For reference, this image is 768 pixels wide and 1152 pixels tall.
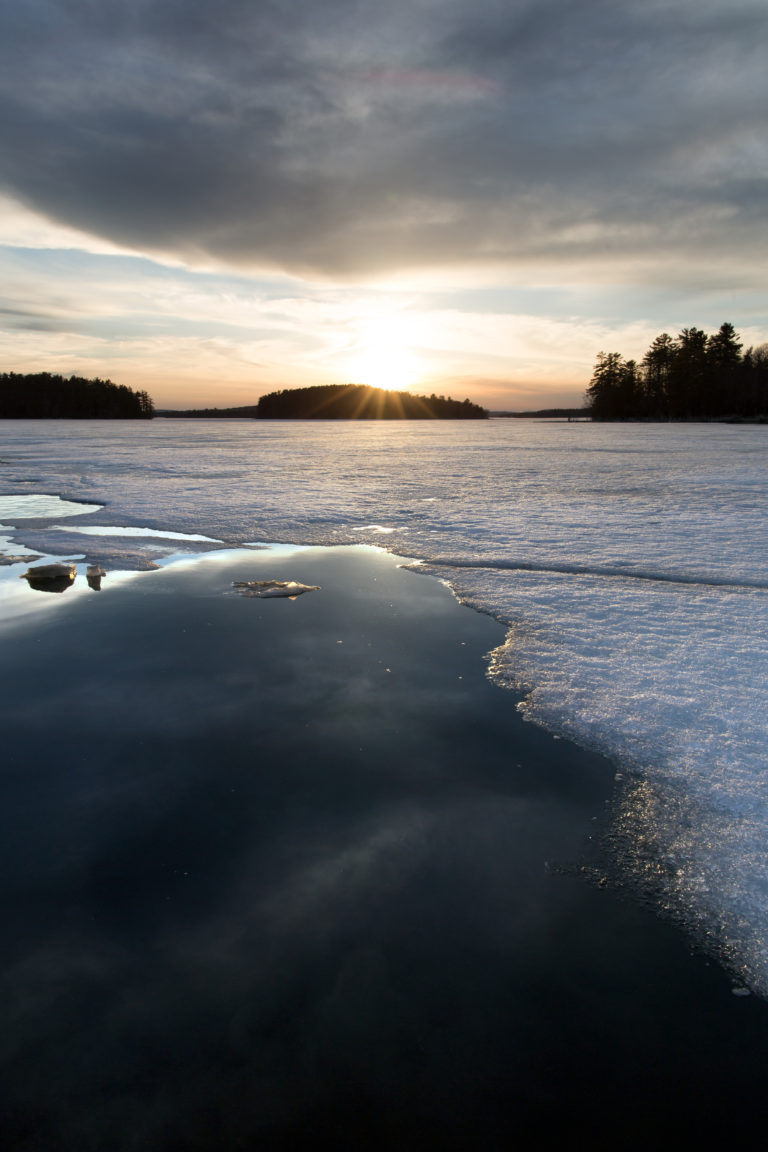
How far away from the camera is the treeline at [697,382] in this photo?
6650 cm

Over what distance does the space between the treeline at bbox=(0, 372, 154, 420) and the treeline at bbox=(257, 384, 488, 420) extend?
40.1 metres

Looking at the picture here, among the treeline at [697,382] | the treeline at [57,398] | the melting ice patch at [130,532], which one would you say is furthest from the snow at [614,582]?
the treeline at [57,398]

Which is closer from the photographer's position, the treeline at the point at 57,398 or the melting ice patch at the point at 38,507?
the melting ice patch at the point at 38,507

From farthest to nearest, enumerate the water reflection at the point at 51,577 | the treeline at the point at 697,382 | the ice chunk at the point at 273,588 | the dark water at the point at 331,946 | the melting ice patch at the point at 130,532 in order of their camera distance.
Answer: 1. the treeline at the point at 697,382
2. the melting ice patch at the point at 130,532
3. the water reflection at the point at 51,577
4. the ice chunk at the point at 273,588
5. the dark water at the point at 331,946

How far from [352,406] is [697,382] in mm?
102869

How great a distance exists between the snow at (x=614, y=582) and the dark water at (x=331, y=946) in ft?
1.05

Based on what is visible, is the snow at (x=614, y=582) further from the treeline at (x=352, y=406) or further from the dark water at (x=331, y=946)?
the treeline at (x=352, y=406)

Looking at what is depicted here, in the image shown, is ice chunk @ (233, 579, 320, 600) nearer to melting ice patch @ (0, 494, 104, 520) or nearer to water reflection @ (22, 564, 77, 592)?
water reflection @ (22, 564, 77, 592)

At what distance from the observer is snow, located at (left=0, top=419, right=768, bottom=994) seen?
2648mm

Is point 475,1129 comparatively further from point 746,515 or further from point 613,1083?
point 746,515

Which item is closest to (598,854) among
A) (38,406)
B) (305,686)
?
(305,686)

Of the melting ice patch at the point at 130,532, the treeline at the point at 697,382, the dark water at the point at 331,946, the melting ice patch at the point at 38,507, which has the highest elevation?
the treeline at the point at 697,382

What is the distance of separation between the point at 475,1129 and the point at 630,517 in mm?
9600

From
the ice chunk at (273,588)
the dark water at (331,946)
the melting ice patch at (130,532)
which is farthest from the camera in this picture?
the melting ice patch at (130,532)
